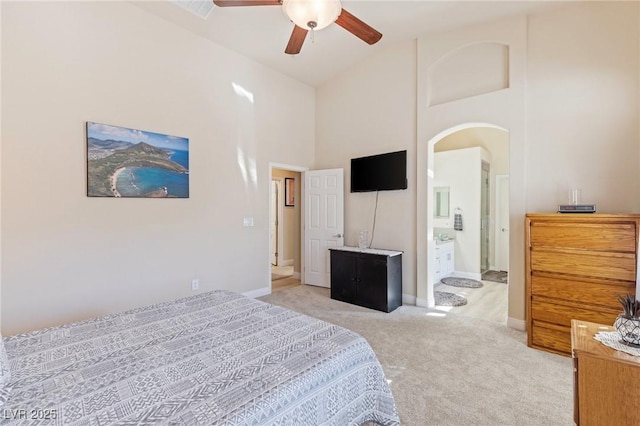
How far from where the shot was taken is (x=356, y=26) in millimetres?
2539

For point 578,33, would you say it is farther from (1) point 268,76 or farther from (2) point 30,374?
(2) point 30,374

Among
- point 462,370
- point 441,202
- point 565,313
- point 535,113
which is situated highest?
point 535,113

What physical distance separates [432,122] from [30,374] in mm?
4402

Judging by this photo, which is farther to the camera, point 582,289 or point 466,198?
point 466,198

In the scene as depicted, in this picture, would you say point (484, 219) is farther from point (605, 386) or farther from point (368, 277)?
point (605, 386)

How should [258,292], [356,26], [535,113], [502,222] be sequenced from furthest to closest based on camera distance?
[502,222] → [258,292] → [535,113] → [356,26]

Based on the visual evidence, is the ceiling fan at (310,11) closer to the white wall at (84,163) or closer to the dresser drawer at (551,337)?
the white wall at (84,163)

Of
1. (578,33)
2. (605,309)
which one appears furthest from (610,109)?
(605,309)

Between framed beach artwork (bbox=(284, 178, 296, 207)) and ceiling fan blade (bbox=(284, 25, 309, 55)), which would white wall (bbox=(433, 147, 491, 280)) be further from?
ceiling fan blade (bbox=(284, 25, 309, 55))

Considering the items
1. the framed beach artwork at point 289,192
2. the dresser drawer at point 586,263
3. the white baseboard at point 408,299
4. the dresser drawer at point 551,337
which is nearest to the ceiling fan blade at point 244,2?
the dresser drawer at point 586,263

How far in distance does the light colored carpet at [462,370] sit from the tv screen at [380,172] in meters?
1.81

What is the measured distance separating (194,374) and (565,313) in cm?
320

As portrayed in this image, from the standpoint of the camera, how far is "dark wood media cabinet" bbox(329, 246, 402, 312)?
400 centimetres

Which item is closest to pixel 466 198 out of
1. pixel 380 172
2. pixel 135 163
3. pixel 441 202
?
pixel 441 202
